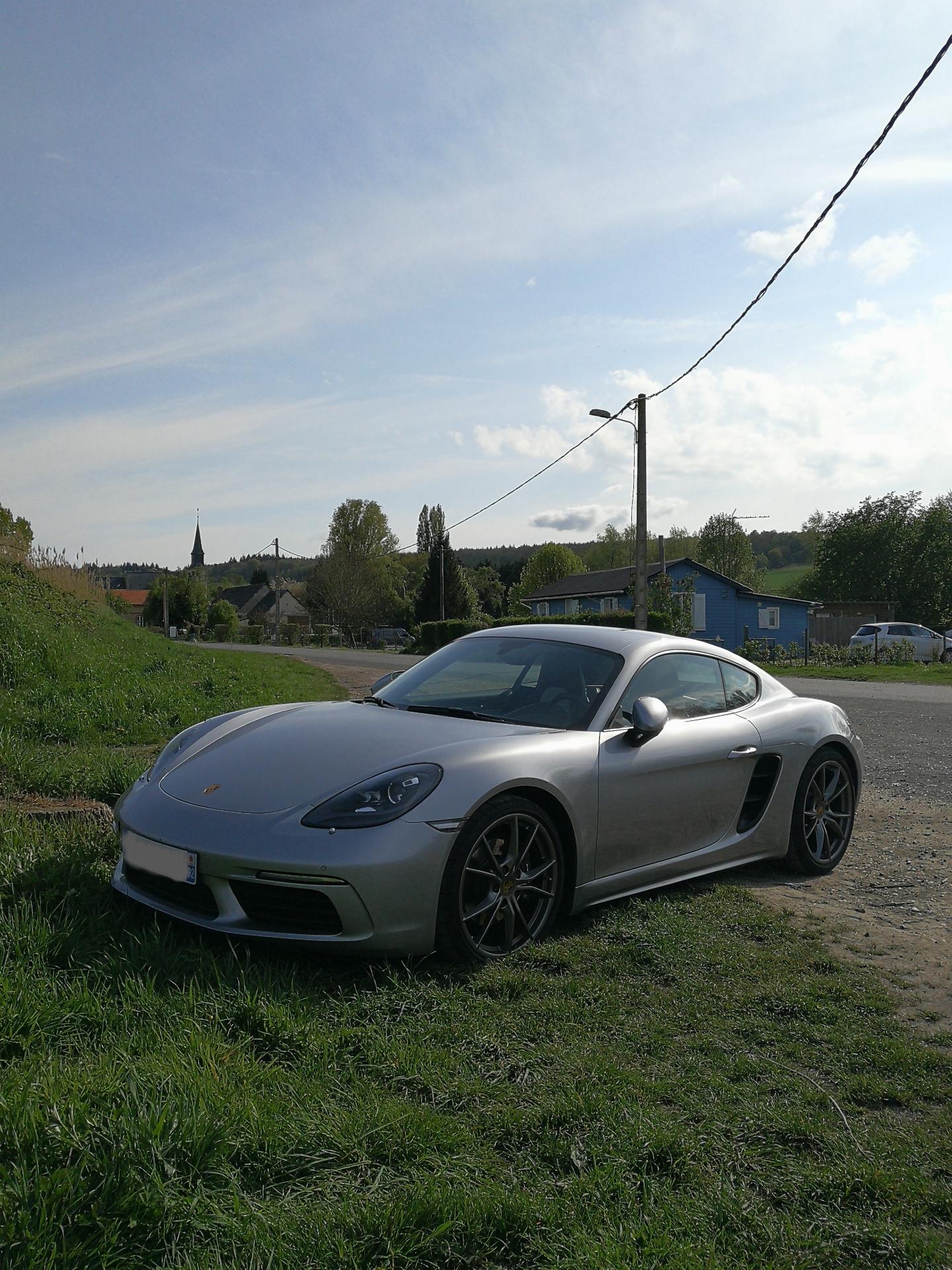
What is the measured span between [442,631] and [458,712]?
3788cm

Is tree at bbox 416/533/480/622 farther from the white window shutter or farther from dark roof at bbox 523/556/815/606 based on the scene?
the white window shutter

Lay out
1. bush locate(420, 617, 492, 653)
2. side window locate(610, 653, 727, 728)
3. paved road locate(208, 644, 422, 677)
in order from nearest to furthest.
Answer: side window locate(610, 653, 727, 728)
paved road locate(208, 644, 422, 677)
bush locate(420, 617, 492, 653)

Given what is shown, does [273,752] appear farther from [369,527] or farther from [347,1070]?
[369,527]

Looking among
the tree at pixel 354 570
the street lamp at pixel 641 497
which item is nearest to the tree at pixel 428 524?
the tree at pixel 354 570

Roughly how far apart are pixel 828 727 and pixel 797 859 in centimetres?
74

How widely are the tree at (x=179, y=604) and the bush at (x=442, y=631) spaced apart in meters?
43.0

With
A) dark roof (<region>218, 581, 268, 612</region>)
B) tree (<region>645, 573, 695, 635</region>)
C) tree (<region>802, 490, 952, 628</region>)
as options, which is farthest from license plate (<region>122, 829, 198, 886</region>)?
dark roof (<region>218, 581, 268, 612</region>)

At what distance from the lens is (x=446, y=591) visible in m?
68.6

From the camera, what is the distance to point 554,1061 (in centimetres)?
293

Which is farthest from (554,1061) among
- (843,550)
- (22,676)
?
(843,550)

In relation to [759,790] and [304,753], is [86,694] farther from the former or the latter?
[759,790]

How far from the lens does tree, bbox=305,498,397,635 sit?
73750 millimetres

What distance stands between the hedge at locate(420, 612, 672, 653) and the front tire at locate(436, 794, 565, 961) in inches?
947

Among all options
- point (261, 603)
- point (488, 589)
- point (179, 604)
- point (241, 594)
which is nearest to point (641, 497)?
point (179, 604)
